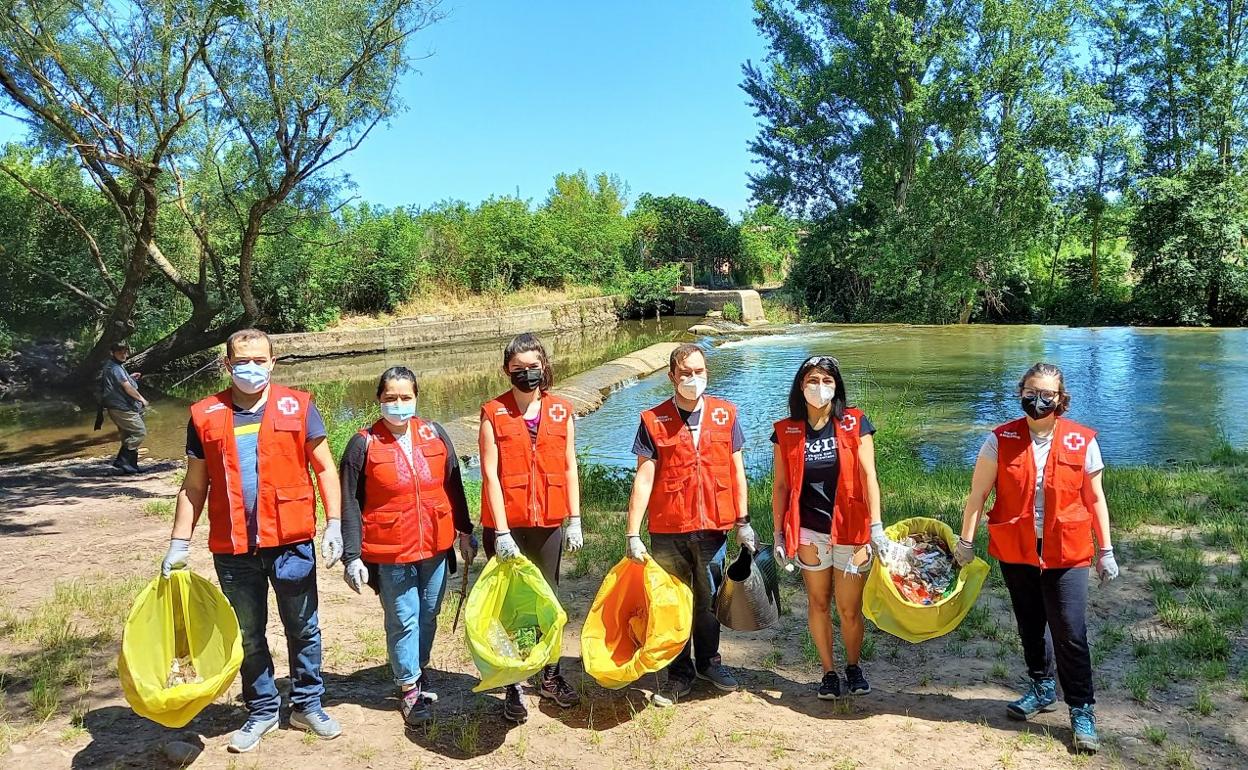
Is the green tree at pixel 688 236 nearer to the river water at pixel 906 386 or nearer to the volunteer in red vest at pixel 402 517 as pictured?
the river water at pixel 906 386

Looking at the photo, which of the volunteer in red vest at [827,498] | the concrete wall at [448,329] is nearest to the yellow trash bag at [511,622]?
the volunteer in red vest at [827,498]

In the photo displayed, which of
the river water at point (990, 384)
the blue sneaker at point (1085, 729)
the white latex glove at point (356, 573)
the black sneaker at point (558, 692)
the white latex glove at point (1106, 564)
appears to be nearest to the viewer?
the blue sneaker at point (1085, 729)

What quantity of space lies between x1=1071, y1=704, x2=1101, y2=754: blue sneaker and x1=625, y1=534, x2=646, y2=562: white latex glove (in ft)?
6.03

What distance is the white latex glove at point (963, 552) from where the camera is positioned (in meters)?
3.48

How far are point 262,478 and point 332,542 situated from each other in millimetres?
384

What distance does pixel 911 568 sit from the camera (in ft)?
12.4

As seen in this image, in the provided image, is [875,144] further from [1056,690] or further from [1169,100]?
[1056,690]

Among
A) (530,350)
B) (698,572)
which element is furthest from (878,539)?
(530,350)

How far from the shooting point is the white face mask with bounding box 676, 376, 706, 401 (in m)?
3.68

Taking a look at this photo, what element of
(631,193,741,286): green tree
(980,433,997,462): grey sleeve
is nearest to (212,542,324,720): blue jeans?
→ (980,433,997,462): grey sleeve

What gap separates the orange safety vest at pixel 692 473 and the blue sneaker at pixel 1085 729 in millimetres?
1550

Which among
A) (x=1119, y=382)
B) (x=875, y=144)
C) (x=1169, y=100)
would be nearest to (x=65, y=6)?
(x=1119, y=382)

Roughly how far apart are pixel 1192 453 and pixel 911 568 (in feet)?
24.5

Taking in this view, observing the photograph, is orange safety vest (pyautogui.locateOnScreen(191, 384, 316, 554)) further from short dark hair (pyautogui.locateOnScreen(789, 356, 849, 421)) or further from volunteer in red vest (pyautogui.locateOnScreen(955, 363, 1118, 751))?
volunteer in red vest (pyautogui.locateOnScreen(955, 363, 1118, 751))
